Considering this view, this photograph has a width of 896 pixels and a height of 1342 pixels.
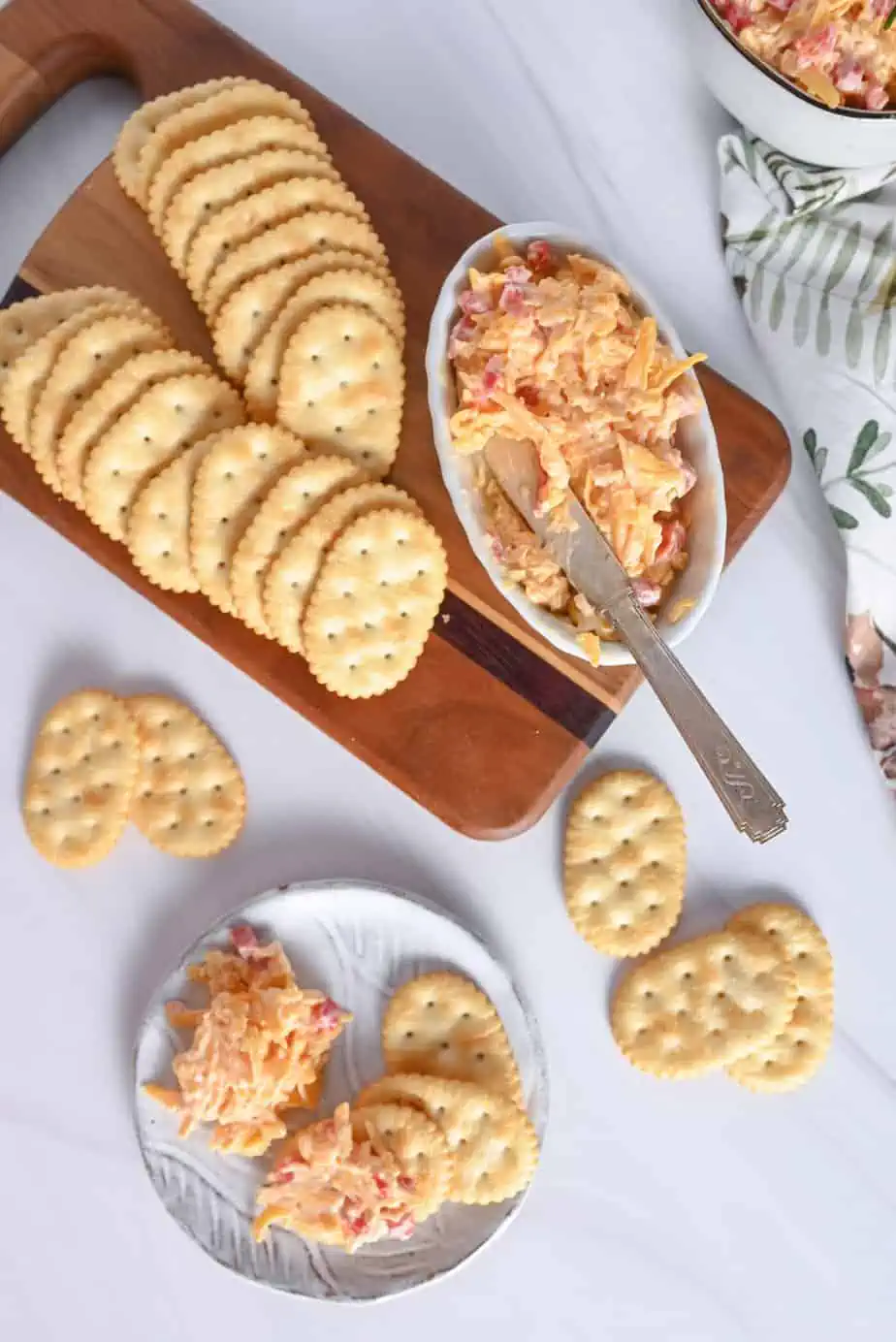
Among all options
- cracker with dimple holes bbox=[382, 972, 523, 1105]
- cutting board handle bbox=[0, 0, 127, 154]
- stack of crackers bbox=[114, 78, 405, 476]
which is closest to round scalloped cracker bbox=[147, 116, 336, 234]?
stack of crackers bbox=[114, 78, 405, 476]

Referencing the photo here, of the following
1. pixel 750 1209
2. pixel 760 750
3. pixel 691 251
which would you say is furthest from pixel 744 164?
pixel 750 1209

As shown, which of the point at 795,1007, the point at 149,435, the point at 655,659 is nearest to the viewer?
the point at 655,659

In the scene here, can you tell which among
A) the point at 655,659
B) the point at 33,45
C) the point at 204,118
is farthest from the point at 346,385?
the point at 33,45

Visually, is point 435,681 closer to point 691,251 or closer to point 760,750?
point 760,750

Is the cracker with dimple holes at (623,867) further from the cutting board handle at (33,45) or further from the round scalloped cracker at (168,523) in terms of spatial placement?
the cutting board handle at (33,45)

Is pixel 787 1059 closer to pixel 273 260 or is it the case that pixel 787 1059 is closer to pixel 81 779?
pixel 81 779

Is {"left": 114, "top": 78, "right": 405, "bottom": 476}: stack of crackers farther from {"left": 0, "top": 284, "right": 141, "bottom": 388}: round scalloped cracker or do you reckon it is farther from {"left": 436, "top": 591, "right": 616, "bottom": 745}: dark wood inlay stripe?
{"left": 436, "top": 591, "right": 616, "bottom": 745}: dark wood inlay stripe
